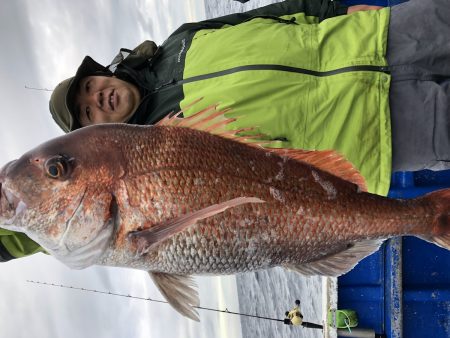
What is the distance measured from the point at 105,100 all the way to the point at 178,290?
5.74 feet

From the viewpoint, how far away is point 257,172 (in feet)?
6.36

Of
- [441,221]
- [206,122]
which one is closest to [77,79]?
[206,122]

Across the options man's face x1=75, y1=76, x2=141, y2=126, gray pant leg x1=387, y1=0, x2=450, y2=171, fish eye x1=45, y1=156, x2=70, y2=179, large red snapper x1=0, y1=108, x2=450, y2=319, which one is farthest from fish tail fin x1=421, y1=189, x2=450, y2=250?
man's face x1=75, y1=76, x2=141, y2=126

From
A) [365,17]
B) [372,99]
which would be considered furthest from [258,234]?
[365,17]

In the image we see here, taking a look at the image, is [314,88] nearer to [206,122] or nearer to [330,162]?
[330,162]

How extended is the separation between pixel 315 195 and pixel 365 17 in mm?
1423

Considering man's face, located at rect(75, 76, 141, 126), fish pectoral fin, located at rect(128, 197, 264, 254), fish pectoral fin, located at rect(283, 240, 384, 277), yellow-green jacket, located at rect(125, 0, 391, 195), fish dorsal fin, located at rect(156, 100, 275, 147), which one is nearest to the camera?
fish pectoral fin, located at rect(128, 197, 264, 254)

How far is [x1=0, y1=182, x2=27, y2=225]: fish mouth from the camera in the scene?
183 centimetres

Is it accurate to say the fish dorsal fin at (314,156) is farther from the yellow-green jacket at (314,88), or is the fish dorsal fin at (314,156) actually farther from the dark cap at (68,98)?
the dark cap at (68,98)

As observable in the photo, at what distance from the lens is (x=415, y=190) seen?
3.98 meters

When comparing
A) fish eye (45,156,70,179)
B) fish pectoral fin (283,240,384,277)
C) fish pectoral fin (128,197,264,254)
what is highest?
fish eye (45,156,70,179)

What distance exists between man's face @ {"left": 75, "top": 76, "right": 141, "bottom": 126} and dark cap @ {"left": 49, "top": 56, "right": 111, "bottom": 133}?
0.17ft

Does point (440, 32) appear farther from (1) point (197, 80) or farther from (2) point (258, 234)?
(2) point (258, 234)

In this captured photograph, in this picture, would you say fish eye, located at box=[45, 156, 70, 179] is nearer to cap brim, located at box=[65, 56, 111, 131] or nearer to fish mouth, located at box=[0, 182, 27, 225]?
fish mouth, located at box=[0, 182, 27, 225]
